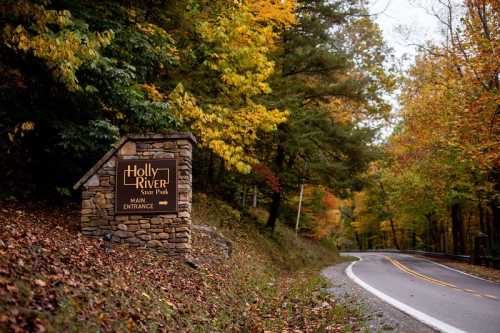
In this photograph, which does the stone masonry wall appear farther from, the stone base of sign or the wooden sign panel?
the wooden sign panel

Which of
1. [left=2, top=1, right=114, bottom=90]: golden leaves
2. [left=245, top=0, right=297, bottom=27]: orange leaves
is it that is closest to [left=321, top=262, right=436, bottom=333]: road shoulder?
[left=2, top=1, right=114, bottom=90]: golden leaves

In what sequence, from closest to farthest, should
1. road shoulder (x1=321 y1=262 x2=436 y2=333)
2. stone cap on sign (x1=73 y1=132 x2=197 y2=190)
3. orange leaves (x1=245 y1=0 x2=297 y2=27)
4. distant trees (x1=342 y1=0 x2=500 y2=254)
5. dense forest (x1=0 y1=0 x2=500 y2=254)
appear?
1. road shoulder (x1=321 y1=262 x2=436 y2=333)
2. stone cap on sign (x1=73 y1=132 x2=197 y2=190)
3. dense forest (x1=0 y1=0 x2=500 y2=254)
4. orange leaves (x1=245 y1=0 x2=297 y2=27)
5. distant trees (x1=342 y1=0 x2=500 y2=254)

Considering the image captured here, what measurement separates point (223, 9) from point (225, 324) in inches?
355

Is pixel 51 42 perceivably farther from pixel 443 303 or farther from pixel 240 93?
pixel 443 303

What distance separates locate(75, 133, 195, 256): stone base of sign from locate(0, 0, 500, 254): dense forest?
100cm

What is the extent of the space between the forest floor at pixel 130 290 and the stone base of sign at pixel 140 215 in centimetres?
31

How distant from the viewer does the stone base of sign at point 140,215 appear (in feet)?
30.2

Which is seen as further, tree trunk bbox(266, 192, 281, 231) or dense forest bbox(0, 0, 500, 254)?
tree trunk bbox(266, 192, 281, 231)

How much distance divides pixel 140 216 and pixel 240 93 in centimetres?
582

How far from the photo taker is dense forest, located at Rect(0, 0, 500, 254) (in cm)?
1002

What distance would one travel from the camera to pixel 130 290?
6352mm

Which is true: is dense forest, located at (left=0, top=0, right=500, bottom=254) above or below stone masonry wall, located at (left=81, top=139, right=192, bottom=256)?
above

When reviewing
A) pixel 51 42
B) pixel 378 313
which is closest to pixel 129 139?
pixel 51 42

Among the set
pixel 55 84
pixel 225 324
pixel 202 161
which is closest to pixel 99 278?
pixel 225 324
